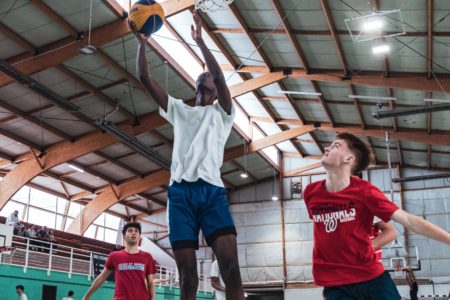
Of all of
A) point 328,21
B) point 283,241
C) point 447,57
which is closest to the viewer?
point 328,21

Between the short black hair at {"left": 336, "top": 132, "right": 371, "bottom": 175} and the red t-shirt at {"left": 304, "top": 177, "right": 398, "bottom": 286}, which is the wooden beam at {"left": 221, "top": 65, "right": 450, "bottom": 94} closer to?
the short black hair at {"left": 336, "top": 132, "right": 371, "bottom": 175}

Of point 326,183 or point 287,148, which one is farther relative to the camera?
point 287,148

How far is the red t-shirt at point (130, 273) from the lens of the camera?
18.7 ft

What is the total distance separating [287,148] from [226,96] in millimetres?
27471

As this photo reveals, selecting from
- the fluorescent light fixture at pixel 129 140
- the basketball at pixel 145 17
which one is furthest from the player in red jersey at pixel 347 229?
the fluorescent light fixture at pixel 129 140

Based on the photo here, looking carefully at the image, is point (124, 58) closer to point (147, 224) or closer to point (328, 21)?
point (328, 21)

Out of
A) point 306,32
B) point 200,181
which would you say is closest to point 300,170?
point 306,32

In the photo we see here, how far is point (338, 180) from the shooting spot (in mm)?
3459

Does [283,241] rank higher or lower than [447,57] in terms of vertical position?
lower

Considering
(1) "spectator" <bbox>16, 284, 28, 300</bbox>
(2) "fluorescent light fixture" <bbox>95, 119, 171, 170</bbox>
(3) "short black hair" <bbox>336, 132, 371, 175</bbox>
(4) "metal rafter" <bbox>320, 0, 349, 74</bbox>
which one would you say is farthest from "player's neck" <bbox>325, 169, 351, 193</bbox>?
(2) "fluorescent light fixture" <bbox>95, 119, 171, 170</bbox>

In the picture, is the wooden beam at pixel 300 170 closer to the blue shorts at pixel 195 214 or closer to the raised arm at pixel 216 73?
the raised arm at pixel 216 73

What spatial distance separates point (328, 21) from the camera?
1531 centimetres

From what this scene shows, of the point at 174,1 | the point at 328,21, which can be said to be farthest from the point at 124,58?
the point at 328,21

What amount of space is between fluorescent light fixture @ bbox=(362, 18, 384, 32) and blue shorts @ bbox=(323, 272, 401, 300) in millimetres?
11891
